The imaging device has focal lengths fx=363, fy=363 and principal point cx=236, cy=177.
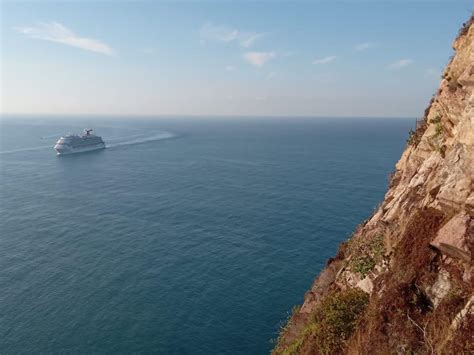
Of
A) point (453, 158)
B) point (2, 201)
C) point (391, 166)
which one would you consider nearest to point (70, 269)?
point (2, 201)

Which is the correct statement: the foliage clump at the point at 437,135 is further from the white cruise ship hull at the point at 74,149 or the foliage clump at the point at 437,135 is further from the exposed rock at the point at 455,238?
the white cruise ship hull at the point at 74,149

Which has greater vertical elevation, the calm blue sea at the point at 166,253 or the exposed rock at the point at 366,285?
the exposed rock at the point at 366,285

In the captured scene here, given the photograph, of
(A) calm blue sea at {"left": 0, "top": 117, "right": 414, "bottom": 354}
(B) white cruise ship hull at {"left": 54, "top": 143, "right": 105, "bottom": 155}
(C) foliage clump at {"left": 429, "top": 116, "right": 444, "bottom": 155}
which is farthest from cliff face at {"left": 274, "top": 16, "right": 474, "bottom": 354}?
(B) white cruise ship hull at {"left": 54, "top": 143, "right": 105, "bottom": 155}

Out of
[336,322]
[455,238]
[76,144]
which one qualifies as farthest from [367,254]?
[76,144]

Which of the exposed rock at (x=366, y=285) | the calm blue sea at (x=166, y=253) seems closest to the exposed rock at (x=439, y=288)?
the exposed rock at (x=366, y=285)

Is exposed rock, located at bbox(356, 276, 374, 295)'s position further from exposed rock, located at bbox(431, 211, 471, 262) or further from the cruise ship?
the cruise ship

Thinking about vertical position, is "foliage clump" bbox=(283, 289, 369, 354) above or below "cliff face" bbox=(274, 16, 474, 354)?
below

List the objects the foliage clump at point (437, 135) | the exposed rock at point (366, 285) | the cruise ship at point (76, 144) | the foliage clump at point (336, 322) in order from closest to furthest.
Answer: the foliage clump at point (336, 322) → the exposed rock at point (366, 285) → the foliage clump at point (437, 135) → the cruise ship at point (76, 144)
